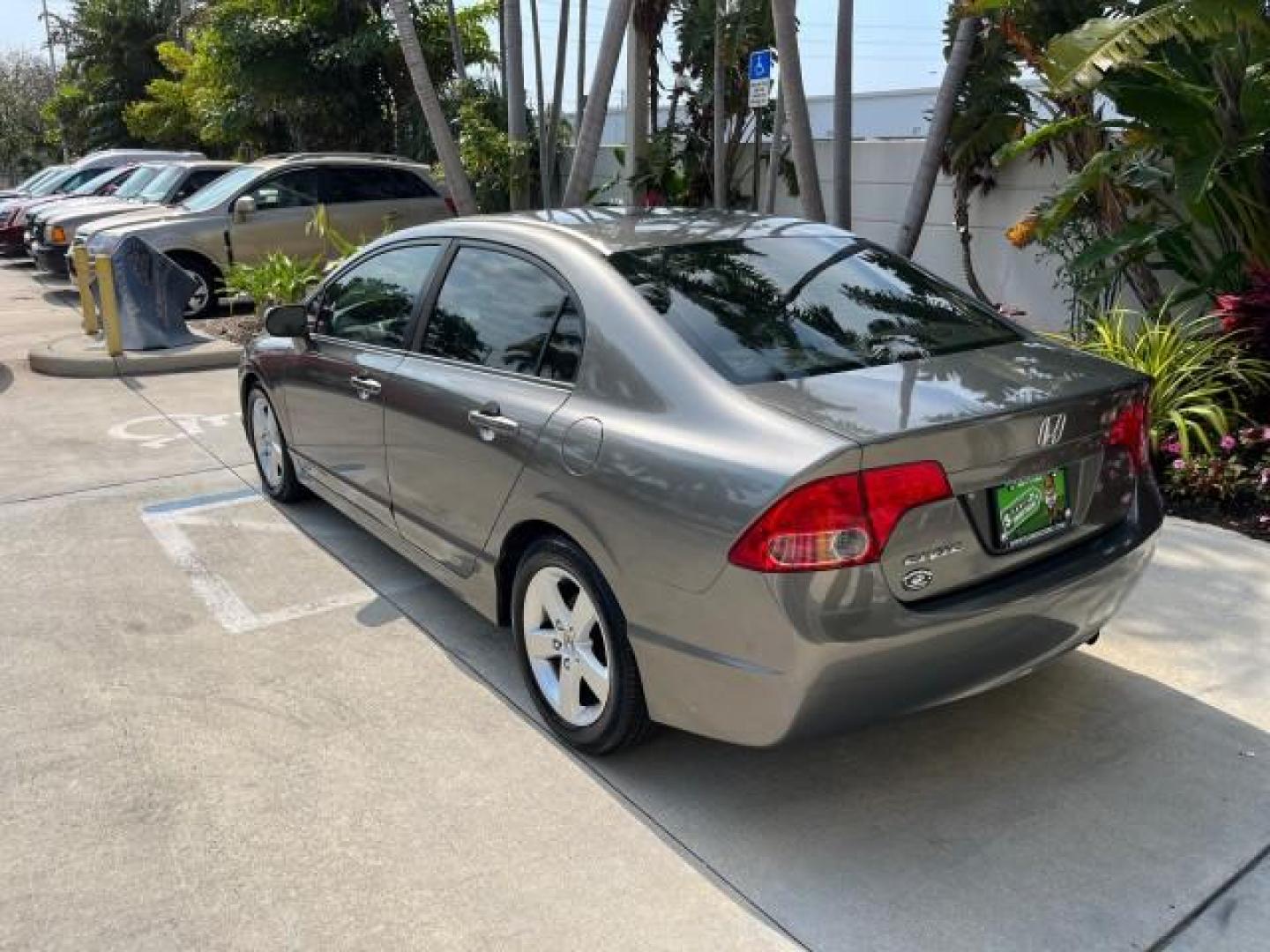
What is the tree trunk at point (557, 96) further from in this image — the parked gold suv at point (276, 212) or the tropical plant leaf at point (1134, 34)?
the tropical plant leaf at point (1134, 34)

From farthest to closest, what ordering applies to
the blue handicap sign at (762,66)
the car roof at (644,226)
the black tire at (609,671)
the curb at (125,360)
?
the curb at (125,360), the blue handicap sign at (762,66), the car roof at (644,226), the black tire at (609,671)

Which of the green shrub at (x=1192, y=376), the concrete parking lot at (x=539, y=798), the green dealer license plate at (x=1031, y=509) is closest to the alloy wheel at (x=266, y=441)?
the concrete parking lot at (x=539, y=798)

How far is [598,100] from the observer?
9.98 meters

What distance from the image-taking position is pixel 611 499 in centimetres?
299

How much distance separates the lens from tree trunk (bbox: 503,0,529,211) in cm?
1248

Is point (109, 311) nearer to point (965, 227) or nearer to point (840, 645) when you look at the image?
point (965, 227)

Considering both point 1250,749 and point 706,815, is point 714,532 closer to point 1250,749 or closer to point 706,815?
point 706,815

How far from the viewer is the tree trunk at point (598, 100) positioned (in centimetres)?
944

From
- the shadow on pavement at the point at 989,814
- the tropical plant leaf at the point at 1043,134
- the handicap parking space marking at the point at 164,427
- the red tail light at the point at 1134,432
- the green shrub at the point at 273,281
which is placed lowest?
the shadow on pavement at the point at 989,814

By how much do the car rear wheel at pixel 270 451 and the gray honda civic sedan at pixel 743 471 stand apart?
4.99 ft

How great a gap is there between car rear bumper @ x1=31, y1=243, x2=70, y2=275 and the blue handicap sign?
10422mm

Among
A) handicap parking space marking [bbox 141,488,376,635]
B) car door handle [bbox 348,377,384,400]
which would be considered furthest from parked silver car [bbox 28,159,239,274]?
car door handle [bbox 348,377,384,400]

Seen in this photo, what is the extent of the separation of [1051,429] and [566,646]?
156 centimetres

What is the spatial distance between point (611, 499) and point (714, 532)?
1.34ft
